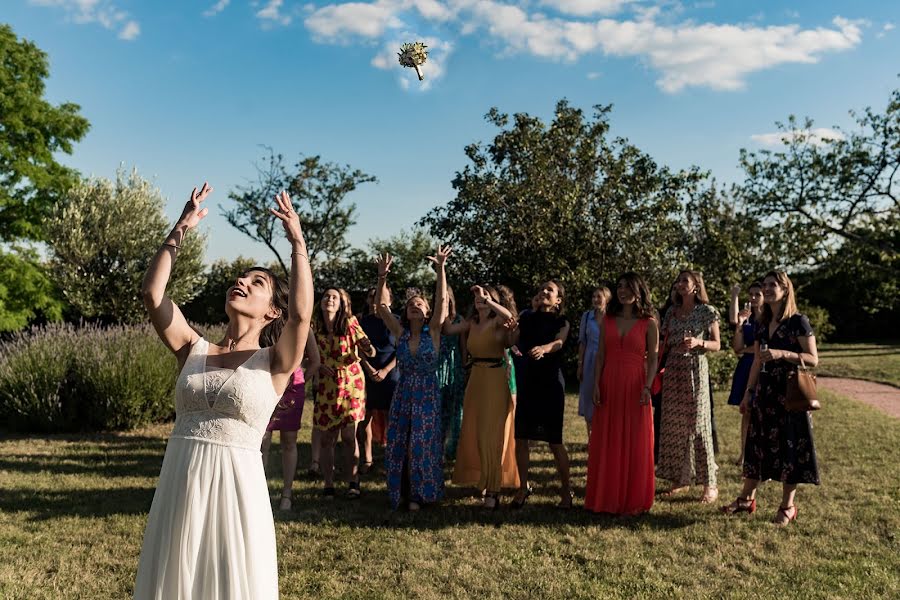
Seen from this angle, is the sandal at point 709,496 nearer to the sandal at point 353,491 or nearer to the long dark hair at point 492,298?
the long dark hair at point 492,298

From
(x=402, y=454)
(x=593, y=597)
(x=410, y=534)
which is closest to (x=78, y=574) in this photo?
(x=410, y=534)

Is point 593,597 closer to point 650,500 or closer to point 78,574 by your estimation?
point 650,500

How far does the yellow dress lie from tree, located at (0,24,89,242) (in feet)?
70.8

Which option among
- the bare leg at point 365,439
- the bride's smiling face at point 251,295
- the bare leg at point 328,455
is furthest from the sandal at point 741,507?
the bride's smiling face at point 251,295

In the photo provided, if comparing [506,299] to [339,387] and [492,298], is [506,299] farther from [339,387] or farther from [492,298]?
[339,387]

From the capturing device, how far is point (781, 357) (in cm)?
596

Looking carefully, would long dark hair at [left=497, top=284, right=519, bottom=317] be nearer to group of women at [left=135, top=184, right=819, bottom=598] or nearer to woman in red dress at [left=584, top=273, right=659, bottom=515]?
group of women at [left=135, top=184, right=819, bottom=598]

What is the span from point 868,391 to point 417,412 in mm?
14919

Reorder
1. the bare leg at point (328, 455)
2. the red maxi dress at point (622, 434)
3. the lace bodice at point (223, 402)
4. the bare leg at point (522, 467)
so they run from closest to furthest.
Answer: the lace bodice at point (223, 402) → the red maxi dress at point (622, 434) → the bare leg at point (522, 467) → the bare leg at point (328, 455)

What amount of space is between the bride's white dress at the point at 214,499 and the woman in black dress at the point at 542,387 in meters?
3.98

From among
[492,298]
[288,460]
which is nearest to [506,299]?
[492,298]

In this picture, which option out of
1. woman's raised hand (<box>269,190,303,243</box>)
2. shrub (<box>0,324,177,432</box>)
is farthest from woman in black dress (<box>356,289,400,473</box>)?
woman's raised hand (<box>269,190,303,243</box>)

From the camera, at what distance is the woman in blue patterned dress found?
6660 millimetres

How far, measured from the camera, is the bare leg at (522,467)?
22.1 ft
